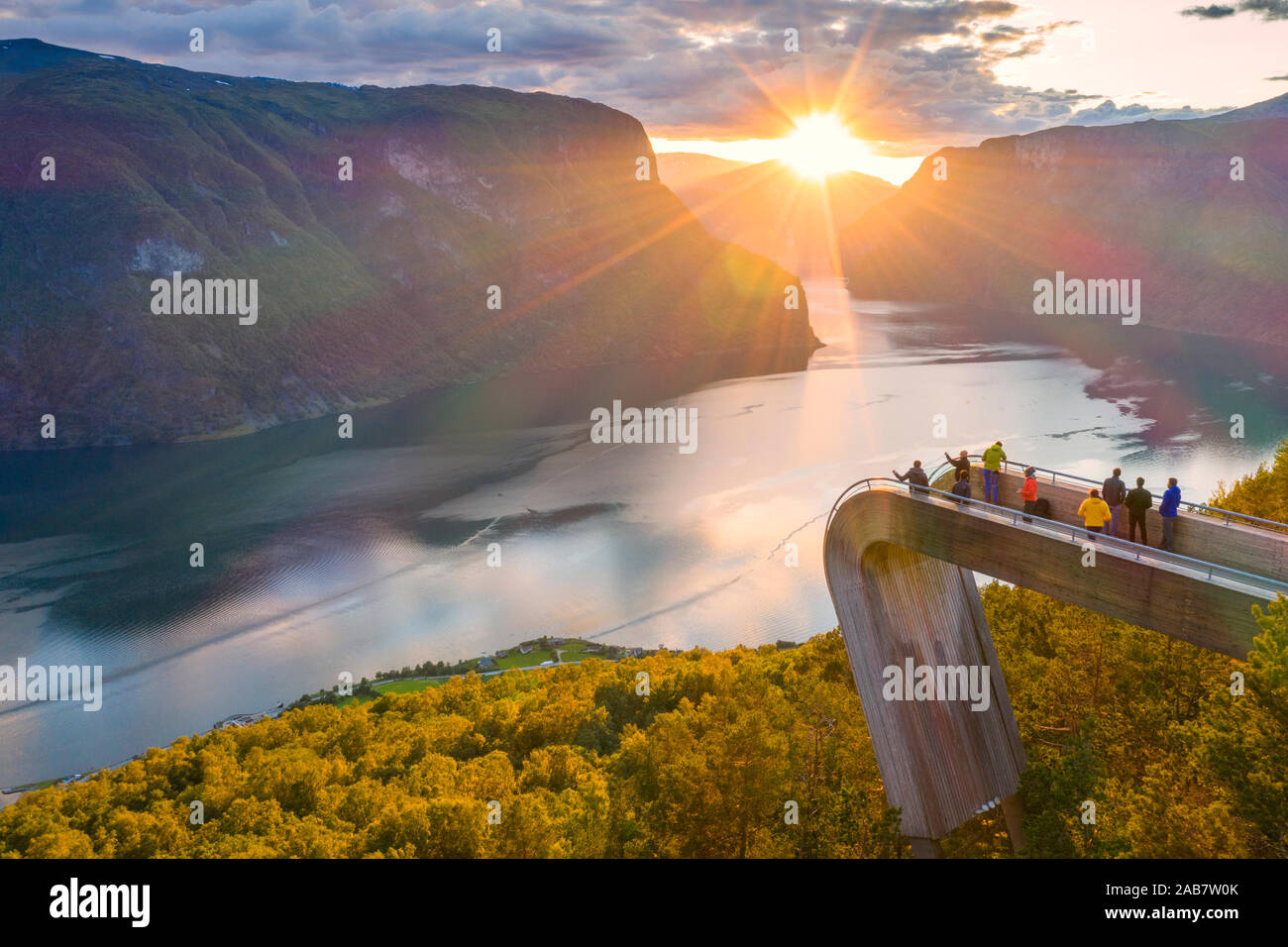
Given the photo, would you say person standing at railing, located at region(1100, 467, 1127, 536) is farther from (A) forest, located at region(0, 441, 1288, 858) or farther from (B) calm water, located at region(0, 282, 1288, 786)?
(B) calm water, located at region(0, 282, 1288, 786)

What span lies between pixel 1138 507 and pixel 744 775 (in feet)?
30.2

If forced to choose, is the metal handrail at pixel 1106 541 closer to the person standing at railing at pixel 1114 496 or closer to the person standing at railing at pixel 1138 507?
the person standing at railing at pixel 1138 507

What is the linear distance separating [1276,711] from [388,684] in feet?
171

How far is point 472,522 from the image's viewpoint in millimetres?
90750

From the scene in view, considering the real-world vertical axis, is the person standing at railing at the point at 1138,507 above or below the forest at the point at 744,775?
above

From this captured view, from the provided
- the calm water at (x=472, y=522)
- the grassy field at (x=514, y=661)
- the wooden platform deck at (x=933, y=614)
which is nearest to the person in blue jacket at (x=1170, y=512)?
the wooden platform deck at (x=933, y=614)

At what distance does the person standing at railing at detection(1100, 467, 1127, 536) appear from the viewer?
1839 centimetres

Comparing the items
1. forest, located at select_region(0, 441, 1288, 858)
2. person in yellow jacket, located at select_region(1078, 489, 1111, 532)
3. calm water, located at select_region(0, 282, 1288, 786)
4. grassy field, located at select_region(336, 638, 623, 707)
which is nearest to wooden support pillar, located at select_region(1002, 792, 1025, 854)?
forest, located at select_region(0, 441, 1288, 858)

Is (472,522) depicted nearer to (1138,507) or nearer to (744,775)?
(744,775)

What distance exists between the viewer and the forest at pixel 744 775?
1470cm

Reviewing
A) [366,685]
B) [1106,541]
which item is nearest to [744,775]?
[1106,541]

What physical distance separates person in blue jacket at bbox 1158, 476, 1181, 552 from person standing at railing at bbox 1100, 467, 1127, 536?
2.60 feet

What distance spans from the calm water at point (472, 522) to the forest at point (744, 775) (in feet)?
78.7
